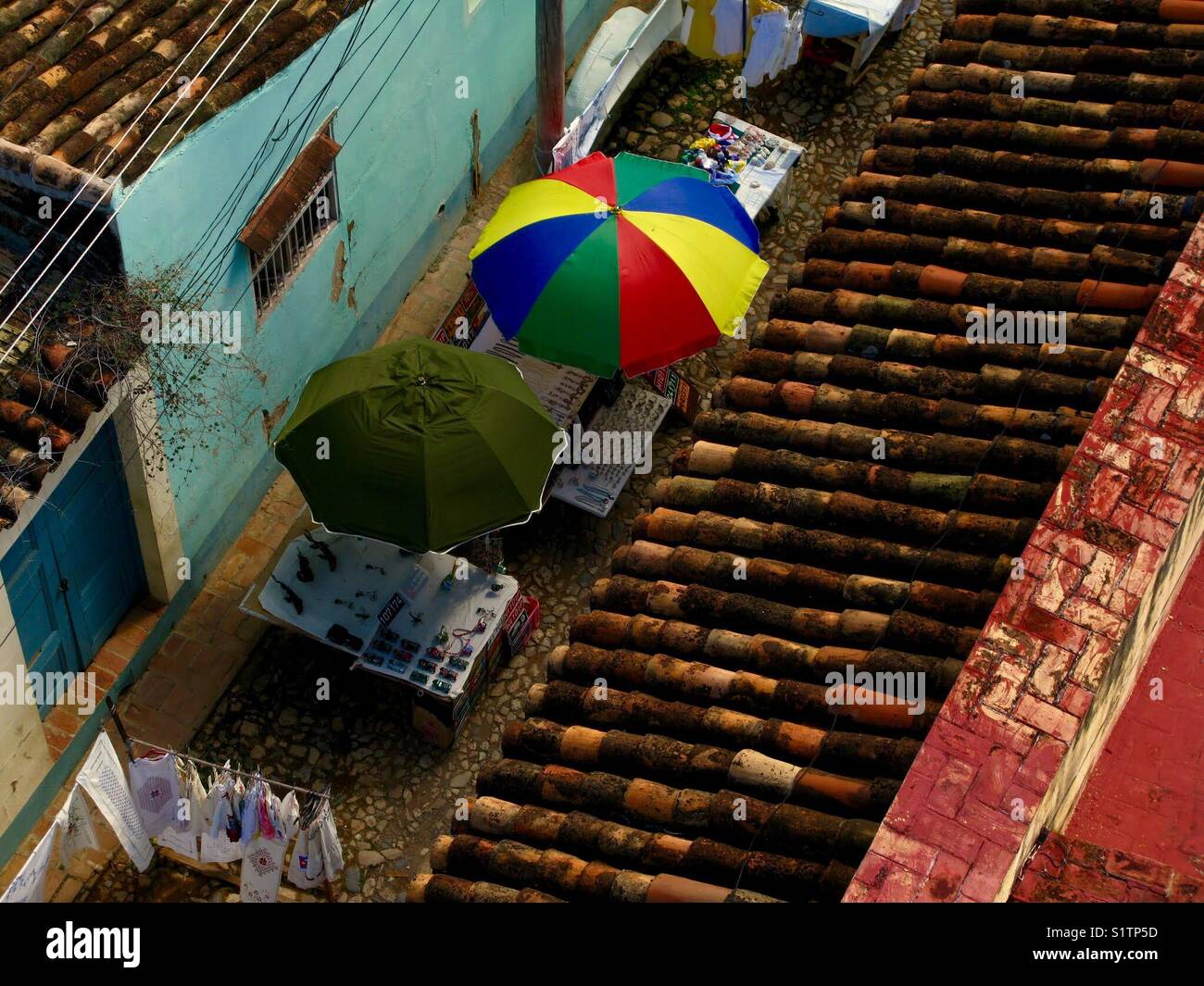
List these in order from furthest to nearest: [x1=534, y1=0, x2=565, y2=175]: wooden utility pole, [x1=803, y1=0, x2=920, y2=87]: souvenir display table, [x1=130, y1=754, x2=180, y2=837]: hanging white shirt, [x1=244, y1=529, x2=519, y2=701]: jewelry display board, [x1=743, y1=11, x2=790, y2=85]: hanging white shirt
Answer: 1. [x1=803, y1=0, x2=920, y2=87]: souvenir display table
2. [x1=743, y1=11, x2=790, y2=85]: hanging white shirt
3. [x1=534, y1=0, x2=565, y2=175]: wooden utility pole
4. [x1=244, y1=529, x2=519, y2=701]: jewelry display board
5. [x1=130, y1=754, x2=180, y2=837]: hanging white shirt

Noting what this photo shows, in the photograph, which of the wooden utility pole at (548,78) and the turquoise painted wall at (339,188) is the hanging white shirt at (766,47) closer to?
the turquoise painted wall at (339,188)

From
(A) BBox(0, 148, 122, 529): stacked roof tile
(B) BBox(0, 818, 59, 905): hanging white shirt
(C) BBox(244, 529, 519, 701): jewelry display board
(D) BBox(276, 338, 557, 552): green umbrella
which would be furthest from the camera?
(C) BBox(244, 529, 519, 701): jewelry display board

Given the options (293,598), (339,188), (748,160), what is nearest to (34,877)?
(293,598)

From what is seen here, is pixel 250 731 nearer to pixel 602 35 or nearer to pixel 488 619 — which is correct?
pixel 488 619

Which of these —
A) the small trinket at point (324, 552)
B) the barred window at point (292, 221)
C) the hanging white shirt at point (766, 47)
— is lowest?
the small trinket at point (324, 552)

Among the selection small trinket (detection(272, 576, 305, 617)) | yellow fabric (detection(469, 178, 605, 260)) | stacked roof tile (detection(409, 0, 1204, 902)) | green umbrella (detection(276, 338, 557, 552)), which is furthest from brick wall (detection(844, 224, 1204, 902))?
small trinket (detection(272, 576, 305, 617))

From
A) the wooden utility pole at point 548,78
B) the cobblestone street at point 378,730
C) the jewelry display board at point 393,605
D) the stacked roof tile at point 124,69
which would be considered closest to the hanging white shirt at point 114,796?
the cobblestone street at point 378,730

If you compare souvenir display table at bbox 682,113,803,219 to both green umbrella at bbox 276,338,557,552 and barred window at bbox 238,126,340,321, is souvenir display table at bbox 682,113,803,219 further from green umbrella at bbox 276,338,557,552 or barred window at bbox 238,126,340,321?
green umbrella at bbox 276,338,557,552
